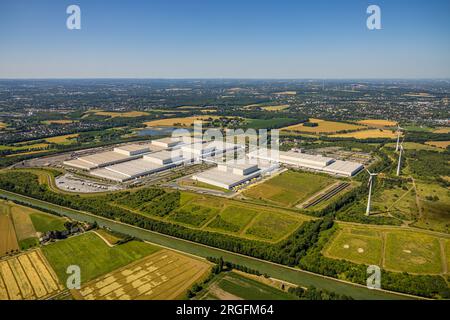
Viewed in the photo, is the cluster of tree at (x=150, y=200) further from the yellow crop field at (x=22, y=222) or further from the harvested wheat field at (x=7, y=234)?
the harvested wheat field at (x=7, y=234)

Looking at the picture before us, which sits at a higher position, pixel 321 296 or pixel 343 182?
pixel 343 182

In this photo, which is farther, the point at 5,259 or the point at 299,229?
the point at 299,229

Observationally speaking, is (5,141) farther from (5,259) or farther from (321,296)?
(321,296)

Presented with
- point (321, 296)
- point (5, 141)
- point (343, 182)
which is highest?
point (5, 141)

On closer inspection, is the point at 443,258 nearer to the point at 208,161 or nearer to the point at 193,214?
the point at 193,214
